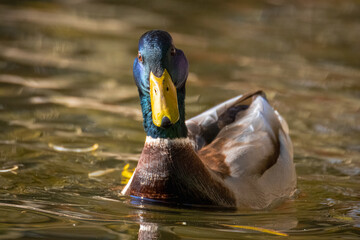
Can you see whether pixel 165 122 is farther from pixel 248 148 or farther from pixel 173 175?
pixel 248 148


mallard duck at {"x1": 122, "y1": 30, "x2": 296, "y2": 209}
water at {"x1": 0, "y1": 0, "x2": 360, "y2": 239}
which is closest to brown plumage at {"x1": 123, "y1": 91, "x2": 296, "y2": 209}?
mallard duck at {"x1": 122, "y1": 30, "x2": 296, "y2": 209}

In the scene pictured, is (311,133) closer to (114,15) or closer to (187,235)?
(187,235)

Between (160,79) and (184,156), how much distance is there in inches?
23.6

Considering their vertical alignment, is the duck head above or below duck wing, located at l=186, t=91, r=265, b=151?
above

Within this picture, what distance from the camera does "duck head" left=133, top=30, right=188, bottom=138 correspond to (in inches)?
200

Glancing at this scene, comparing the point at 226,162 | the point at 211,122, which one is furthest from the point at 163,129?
the point at 211,122

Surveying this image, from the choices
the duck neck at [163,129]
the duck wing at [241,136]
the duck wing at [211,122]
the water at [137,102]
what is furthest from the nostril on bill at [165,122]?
the duck wing at [211,122]

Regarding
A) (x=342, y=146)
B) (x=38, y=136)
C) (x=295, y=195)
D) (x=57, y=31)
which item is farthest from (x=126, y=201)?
(x=57, y=31)

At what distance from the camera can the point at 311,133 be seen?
816 centimetres

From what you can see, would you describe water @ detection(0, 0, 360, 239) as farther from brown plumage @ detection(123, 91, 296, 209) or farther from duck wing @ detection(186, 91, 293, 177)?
duck wing @ detection(186, 91, 293, 177)

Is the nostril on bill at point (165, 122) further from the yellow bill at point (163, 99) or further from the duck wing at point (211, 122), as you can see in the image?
the duck wing at point (211, 122)

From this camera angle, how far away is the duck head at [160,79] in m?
5.08

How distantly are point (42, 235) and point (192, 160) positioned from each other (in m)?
1.25

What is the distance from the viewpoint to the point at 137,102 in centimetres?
900
